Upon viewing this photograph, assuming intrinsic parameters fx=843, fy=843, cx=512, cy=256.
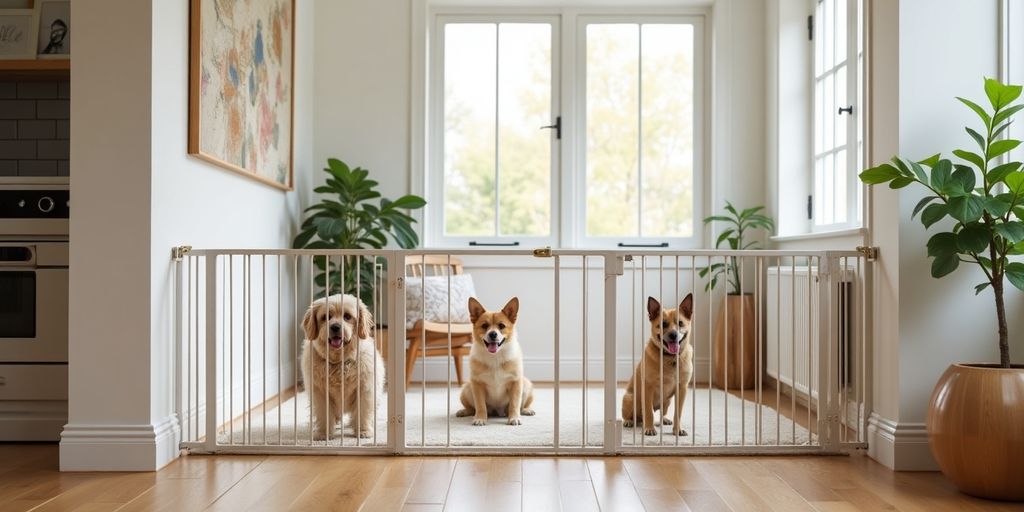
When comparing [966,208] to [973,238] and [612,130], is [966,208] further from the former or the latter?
[612,130]

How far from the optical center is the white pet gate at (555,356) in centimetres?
312

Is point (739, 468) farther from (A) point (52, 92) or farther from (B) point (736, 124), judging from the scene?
(A) point (52, 92)

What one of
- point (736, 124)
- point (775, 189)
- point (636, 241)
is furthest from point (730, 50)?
point (636, 241)

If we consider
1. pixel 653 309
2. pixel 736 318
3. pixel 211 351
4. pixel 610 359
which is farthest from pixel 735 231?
pixel 211 351

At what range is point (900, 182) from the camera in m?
2.76

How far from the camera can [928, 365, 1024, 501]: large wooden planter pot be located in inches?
98.3

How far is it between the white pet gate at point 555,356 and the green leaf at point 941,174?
50 cm

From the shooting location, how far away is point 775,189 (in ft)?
16.1

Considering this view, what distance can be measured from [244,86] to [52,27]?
80 cm

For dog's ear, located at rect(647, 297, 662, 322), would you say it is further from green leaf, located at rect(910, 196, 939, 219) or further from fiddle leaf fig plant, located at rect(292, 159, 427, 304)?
fiddle leaf fig plant, located at rect(292, 159, 427, 304)

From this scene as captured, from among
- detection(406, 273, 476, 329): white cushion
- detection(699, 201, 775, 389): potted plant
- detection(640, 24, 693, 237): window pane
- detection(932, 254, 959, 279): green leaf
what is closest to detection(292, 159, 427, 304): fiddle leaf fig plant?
detection(406, 273, 476, 329): white cushion

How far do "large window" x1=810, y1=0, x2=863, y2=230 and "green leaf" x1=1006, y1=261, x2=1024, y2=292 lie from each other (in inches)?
46.8

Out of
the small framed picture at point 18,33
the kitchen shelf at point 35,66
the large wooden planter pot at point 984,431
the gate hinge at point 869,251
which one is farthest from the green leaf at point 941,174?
the small framed picture at point 18,33

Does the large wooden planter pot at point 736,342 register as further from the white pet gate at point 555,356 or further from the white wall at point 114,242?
the white wall at point 114,242
